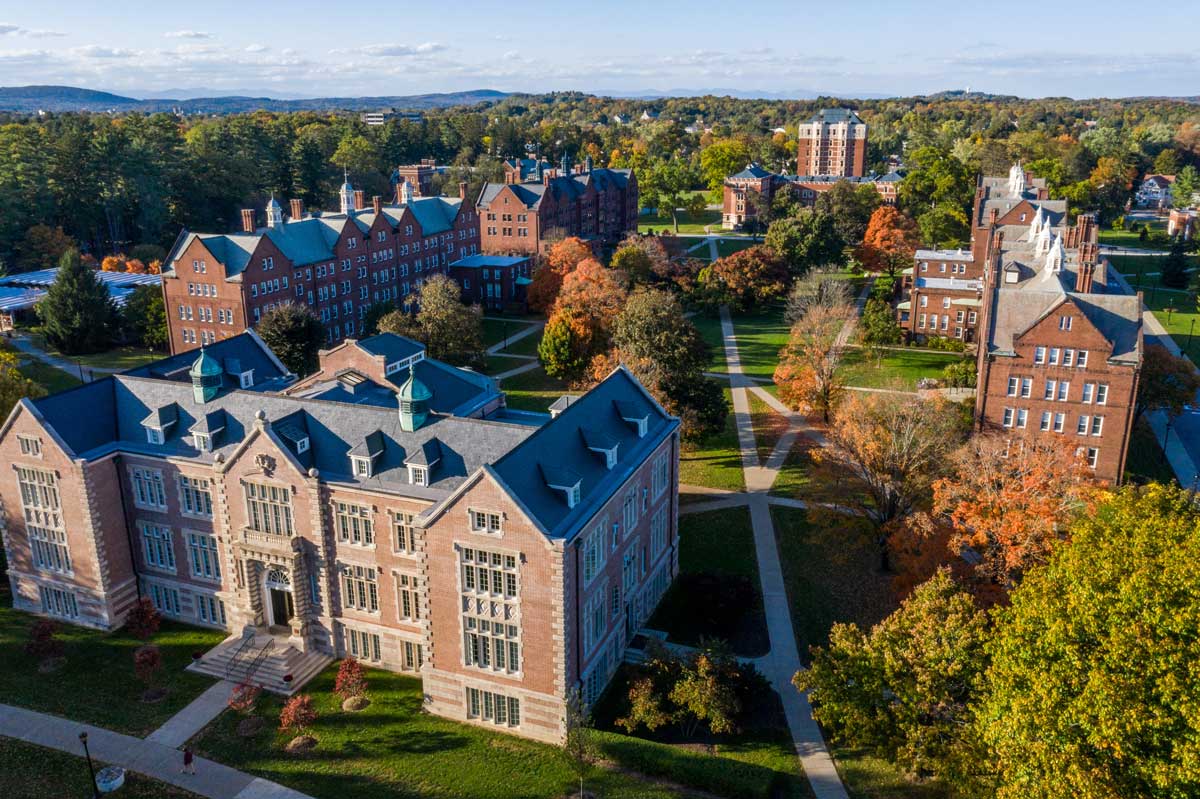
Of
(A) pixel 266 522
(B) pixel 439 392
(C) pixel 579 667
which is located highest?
(B) pixel 439 392

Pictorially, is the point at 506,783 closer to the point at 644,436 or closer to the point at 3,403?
the point at 644,436

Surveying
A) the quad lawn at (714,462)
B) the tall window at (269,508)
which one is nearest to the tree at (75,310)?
the tall window at (269,508)

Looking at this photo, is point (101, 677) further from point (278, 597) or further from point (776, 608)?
point (776, 608)

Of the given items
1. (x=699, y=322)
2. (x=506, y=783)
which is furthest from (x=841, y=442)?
(x=699, y=322)

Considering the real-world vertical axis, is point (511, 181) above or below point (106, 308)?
above

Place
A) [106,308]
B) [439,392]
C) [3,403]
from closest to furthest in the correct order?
[439,392] < [3,403] < [106,308]
